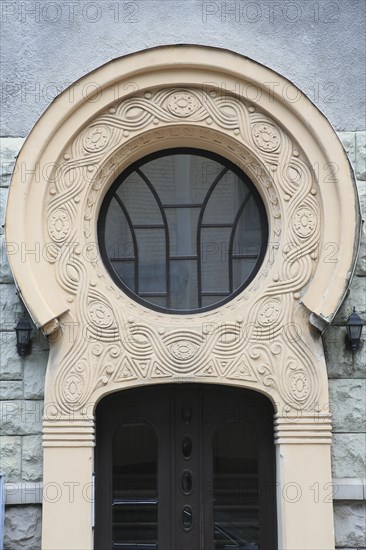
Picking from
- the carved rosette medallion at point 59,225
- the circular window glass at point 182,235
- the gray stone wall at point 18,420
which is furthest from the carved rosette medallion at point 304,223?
the gray stone wall at point 18,420

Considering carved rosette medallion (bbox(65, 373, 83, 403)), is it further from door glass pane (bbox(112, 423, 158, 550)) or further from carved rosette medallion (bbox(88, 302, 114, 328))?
door glass pane (bbox(112, 423, 158, 550))

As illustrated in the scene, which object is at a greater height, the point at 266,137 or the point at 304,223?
the point at 266,137

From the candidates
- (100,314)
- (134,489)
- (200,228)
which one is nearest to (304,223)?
(200,228)

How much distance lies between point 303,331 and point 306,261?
642 millimetres

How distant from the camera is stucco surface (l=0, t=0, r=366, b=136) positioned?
860cm

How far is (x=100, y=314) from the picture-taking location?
8.16 metres

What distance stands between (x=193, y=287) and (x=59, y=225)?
1385 millimetres

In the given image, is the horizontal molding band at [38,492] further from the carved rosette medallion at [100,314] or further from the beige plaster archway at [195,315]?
the carved rosette medallion at [100,314]

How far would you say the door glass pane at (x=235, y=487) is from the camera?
27.3 ft

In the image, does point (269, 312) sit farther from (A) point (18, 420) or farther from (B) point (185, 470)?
(A) point (18, 420)

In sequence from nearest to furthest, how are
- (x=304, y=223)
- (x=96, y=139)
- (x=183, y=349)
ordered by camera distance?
(x=183, y=349) < (x=304, y=223) < (x=96, y=139)

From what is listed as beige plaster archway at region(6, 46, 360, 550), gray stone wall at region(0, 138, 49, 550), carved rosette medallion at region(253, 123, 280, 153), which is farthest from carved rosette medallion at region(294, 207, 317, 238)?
gray stone wall at region(0, 138, 49, 550)

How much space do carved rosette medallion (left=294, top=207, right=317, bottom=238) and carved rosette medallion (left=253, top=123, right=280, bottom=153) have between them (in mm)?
661

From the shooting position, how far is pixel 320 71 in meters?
8.65
